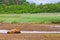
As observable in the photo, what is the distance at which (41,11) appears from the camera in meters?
22.4

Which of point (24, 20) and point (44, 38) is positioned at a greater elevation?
point (44, 38)

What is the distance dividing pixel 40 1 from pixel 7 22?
11088mm

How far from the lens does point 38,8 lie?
913 inches

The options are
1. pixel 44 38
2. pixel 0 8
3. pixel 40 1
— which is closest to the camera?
pixel 44 38

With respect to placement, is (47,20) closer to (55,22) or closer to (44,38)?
(55,22)

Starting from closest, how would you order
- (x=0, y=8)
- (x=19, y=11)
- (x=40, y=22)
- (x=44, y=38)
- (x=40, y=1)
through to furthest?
(x=44, y=38) → (x=40, y=22) → (x=19, y=11) → (x=0, y=8) → (x=40, y=1)

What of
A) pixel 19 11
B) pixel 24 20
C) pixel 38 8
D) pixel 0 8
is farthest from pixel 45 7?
pixel 24 20

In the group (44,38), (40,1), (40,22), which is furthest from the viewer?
(40,1)

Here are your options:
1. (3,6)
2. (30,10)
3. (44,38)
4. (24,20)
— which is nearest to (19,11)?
(30,10)

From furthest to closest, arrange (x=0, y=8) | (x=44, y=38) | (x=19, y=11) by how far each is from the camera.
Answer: (x=0, y=8) → (x=19, y=11) → (x=44, y=38)

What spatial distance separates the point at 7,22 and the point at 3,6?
9.56 m

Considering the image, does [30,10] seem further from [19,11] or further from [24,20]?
[24,20]

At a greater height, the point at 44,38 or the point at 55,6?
the point at 44,38

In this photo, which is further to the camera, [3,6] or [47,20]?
[3,6]
